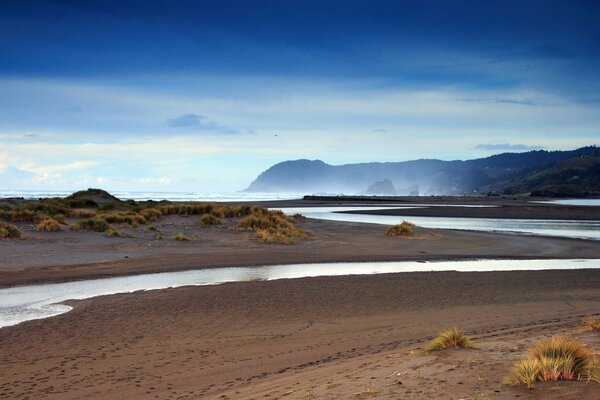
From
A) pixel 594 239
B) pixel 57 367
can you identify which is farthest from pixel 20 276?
pixel 594 239

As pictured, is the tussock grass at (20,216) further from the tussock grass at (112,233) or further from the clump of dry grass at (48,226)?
the tussock grass at (112,233)

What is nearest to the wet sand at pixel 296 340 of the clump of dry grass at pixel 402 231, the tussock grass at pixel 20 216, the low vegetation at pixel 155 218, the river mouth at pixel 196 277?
the river mouth at pixel 196 277

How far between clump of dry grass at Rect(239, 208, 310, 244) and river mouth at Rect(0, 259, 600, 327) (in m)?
6.49

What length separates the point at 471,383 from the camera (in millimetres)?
6688

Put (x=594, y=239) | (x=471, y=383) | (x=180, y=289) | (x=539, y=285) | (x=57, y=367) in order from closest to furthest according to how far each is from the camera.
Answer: (x=471, y=383) → (x=57, y=367) → (x=180, y=289) → (x=539, y=285) → (x=594, y=239)

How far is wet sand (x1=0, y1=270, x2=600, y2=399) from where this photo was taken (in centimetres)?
725

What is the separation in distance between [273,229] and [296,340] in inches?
827

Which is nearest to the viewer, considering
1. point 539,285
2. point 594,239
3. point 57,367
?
point 57,367

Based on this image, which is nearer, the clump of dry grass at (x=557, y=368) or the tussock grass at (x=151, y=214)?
the clump of dry grass at (x=557, y=368)

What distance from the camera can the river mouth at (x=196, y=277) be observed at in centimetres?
1334

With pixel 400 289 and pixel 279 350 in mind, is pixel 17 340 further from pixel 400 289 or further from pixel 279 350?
pixel 400 289

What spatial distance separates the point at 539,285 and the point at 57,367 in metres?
12.8

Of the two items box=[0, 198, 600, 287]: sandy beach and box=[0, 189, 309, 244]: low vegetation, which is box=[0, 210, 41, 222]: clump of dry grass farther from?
box=[0, 198, 600, 287]: sandy beach

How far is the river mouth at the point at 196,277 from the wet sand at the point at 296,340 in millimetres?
1022
